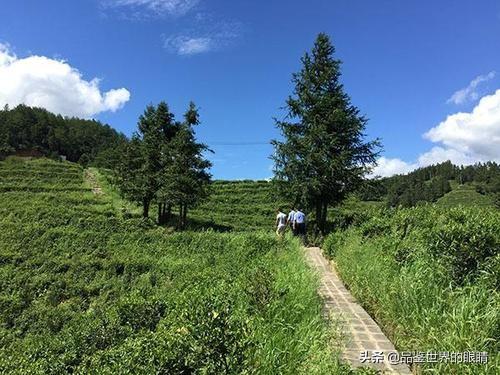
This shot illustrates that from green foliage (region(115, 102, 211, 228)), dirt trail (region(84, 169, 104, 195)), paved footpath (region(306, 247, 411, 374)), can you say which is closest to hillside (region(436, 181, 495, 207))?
dirt trail (region(84, 169, 104, 195))

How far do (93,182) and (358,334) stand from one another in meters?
52.1

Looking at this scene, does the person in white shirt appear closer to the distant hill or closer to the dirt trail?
the dirt trail

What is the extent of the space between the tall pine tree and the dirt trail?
32.3 metres

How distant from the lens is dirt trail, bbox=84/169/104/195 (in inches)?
1941

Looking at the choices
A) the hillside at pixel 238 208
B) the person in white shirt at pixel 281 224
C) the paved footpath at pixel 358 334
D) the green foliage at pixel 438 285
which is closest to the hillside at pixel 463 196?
the hillside at pixel 238 208

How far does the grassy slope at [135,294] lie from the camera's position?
474 cm

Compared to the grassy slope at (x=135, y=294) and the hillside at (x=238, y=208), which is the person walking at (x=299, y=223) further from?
the hillside at (x=238, y=208)

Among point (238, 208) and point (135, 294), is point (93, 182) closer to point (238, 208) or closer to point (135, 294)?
point (238, 208)

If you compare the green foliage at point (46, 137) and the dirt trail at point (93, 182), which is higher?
the green foliage at point (46, 137)

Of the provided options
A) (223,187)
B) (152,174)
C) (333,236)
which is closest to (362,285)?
(333,236)

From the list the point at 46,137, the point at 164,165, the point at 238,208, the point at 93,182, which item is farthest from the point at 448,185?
the point at 46,137

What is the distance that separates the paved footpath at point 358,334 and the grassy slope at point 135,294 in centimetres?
37

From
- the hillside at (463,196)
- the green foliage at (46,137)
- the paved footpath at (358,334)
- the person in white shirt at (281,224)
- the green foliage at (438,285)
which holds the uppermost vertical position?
the green foliage at (46,137)

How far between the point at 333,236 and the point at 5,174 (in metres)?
47.9
